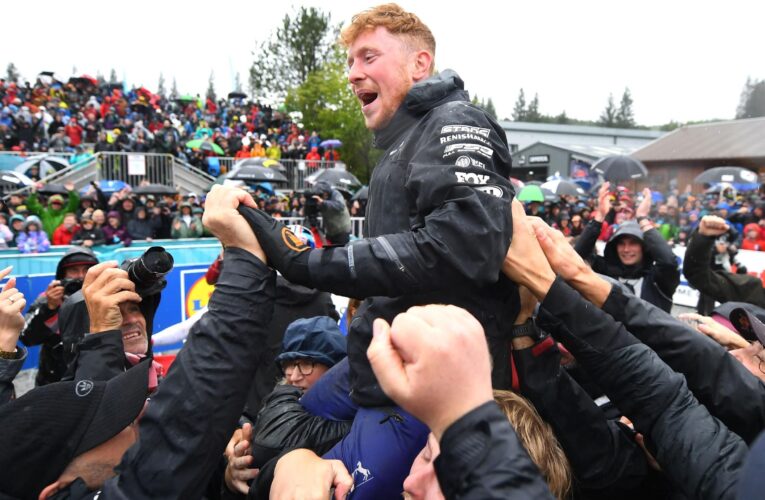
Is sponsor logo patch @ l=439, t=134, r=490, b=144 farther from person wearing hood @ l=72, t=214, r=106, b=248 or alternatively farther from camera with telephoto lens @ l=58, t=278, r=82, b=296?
person wearing hood @ l=72, t=214, r=106, b=248

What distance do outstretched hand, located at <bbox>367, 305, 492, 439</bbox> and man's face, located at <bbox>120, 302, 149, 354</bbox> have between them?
7.18 ft

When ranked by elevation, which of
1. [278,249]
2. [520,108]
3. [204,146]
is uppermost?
[520,108]

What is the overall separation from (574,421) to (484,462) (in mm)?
1023

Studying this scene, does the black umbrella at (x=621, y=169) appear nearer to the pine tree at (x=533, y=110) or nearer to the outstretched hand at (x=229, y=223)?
the outstretched hand at (x=229, y=223)

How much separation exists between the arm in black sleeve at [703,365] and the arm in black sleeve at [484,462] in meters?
1.05

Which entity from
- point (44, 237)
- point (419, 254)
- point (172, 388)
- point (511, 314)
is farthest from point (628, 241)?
point (44, 237)

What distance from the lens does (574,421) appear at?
190 centimetres

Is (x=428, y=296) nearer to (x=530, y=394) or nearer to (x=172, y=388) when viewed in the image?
(x=530, y=394)

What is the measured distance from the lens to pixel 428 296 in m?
1.81

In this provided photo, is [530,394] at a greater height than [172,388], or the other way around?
[172,388]

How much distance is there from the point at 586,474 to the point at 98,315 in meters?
1.84

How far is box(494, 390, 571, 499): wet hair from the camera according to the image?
1.66 m

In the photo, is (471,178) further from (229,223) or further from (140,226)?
(140,226)

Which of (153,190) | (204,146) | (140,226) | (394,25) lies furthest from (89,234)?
(204,146)
